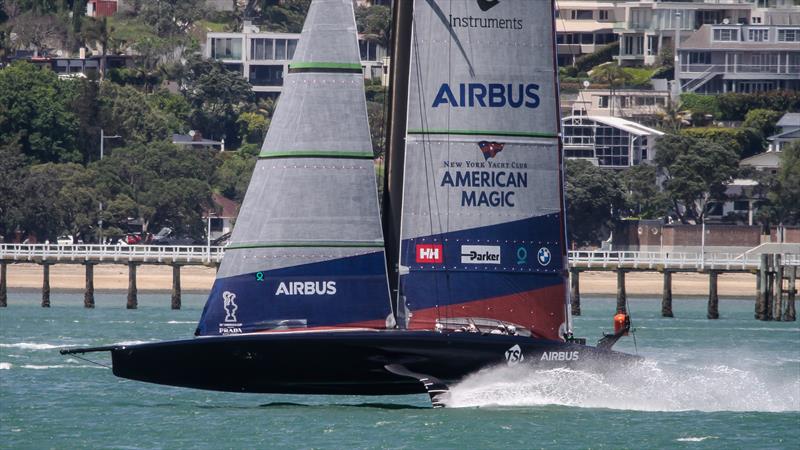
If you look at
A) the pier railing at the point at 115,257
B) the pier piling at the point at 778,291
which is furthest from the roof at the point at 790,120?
the pier railing at the point at 115,257

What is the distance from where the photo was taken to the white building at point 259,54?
5753 inches

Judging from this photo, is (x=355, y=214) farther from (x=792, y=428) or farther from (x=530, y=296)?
(x=792, y=428)

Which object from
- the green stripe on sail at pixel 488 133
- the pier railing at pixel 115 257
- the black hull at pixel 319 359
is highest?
the green stripe on sail at pixel 488 133

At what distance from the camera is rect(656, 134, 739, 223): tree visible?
10781 cm

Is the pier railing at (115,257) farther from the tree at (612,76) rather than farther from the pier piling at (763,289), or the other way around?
the tree at (612,76)

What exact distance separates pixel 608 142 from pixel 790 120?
13687 mm

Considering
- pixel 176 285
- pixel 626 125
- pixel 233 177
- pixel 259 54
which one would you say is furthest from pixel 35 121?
pixel 176 285

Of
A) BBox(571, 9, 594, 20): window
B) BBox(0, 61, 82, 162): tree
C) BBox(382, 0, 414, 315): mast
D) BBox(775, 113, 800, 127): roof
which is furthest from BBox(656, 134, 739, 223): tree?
BBox(382, 0, 414, 315): mast

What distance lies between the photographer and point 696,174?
10881cm

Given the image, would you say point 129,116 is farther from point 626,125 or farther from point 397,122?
point 397,122

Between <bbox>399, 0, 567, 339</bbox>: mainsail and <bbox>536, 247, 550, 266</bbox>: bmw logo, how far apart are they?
0.26 feet

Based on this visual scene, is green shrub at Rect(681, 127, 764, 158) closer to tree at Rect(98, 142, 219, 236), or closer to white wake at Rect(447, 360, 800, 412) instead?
tree at Rect(98, 142, 219, 236)

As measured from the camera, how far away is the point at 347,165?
→ 31.7 m

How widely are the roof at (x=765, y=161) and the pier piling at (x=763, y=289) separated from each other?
48.8 m
